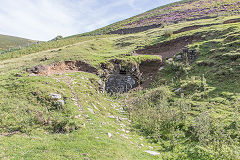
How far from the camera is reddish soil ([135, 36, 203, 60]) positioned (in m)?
20.3

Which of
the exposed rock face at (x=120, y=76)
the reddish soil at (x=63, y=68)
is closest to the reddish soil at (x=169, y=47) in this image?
the exposed rock face at (x=120, y=76)

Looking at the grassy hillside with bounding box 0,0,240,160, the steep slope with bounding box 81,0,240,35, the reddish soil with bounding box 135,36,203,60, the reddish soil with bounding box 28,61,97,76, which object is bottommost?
the grassy hillside with bounding box 0,0,240,160

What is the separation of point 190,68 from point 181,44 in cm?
764

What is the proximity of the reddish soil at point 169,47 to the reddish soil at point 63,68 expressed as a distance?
958 centimetres

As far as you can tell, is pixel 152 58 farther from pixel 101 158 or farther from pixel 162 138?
pixel 101 158

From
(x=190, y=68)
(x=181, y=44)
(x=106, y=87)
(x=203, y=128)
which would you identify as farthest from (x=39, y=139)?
(x=181, y=44)

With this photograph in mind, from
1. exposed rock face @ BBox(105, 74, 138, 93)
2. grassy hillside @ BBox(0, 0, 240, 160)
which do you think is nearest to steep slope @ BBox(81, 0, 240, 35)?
grassy hillside @ BBox(0, 0, 240, 160)

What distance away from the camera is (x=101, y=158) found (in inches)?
230

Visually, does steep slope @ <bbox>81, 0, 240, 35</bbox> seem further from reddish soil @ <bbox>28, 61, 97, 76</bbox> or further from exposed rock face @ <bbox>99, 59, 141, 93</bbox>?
reddish soil @ <bbox>28, 61, 97, 76</bbox>

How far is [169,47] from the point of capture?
22.2 m

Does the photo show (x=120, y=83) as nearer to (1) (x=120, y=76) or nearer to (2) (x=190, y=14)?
(1) (x=120, y=76)

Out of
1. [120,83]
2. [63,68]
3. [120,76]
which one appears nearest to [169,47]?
[120,76]

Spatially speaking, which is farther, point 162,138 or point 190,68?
point 190,68

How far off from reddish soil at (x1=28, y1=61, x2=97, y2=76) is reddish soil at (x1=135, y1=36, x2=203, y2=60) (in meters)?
9.58
